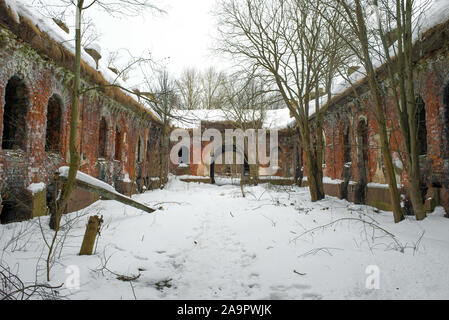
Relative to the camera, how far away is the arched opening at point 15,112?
572 cm

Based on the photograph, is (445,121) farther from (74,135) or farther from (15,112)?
(15,112)

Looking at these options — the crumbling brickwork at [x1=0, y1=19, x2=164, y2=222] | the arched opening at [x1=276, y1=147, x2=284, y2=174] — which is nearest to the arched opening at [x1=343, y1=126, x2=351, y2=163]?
the arched opening at [x1=276, y1=147, x2=284, y2=174]

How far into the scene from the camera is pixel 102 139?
9977 mm

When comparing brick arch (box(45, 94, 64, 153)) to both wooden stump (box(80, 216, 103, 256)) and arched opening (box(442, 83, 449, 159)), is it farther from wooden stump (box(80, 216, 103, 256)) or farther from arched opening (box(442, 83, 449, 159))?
arched opening (box(442, 83, 449, 159))

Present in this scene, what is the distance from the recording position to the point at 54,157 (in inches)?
262

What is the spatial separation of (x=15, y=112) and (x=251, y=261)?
5951 mm

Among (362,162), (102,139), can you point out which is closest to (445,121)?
(362,162)

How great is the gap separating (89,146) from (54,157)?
1792 mm

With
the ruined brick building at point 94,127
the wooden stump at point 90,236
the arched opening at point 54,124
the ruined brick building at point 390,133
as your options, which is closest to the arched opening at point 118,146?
the ruined brick building at point 94,127

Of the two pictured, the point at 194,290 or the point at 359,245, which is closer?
the point at 194,290

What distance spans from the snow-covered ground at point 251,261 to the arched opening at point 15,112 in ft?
6.24
